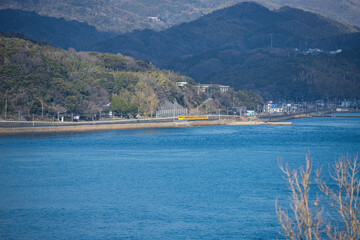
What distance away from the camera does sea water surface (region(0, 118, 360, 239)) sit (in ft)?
80.4

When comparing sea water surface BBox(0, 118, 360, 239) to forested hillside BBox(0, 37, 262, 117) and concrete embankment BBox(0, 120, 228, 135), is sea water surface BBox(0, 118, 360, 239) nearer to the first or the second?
concrete embankment BBox(0, 120, 228, 135)

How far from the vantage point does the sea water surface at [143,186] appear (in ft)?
80.4

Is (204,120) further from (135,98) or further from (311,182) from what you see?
(311,182)

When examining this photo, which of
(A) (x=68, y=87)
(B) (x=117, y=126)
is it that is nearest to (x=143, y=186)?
(B) (x=117, y=126)

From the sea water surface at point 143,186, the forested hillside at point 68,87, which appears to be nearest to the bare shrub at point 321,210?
the sea water surface at point 143,186

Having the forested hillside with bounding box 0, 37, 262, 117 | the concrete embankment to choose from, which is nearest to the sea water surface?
the concrete embankment

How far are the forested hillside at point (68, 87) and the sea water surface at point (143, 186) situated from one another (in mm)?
14166

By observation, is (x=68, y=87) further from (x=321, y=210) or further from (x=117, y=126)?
(x=321, y=210)

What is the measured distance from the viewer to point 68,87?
271ft

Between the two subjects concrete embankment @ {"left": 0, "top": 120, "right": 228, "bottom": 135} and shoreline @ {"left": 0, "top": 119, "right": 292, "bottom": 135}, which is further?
shoreline @ {"left": 0, "top": 119, "right": 292, "bottom": 135}

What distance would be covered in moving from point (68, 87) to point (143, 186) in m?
51.0

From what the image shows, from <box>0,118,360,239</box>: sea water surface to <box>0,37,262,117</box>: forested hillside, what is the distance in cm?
1417

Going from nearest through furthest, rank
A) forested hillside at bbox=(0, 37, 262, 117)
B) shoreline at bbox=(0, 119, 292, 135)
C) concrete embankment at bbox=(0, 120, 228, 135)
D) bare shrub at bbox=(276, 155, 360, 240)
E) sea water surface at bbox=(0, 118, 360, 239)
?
bare shrub at bbox=(276, 155, 360, 240)
sea water surface at bbox=(0, 118, 360, 239)
concrete embankment at bbox=(0, 120, 228, 135)
shoreline at bbox=(0, 119, 292, 135)
forested hillside at bbox=(0, 37, 262, 117)

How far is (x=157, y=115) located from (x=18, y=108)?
101 ft
